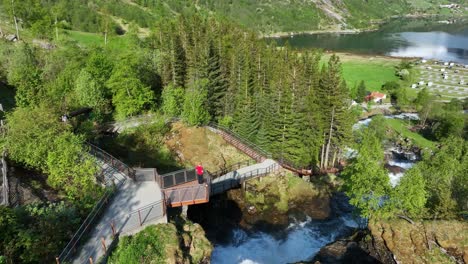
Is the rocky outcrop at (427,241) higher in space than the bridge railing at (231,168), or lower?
lower

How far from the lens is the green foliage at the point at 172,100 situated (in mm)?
47156

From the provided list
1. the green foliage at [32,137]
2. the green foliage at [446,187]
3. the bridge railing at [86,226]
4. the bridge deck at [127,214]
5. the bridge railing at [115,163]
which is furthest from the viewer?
the green foliage at [446,187]

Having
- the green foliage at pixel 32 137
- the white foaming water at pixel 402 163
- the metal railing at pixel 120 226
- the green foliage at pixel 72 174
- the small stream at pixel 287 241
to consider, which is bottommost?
the white foaming water at pixel 402 163

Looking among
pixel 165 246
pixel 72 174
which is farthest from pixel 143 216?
pixel 72 174

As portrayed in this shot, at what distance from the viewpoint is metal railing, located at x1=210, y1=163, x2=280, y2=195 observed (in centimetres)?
3812

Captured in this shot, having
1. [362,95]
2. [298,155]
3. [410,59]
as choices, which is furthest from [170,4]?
[298,155]

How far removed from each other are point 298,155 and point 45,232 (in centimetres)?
3177

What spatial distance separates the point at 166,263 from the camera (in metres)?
22.9

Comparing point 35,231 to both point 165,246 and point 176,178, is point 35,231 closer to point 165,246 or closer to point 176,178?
point 165,246

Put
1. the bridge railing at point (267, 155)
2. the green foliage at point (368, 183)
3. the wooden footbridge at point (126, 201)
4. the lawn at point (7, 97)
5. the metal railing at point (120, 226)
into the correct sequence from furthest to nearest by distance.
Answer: the bridge railing at point (267, 155) < the lawn at point (7, 97) < the green foliage at point (368, 183) < the wooden footbridge at point (126, 201) < the metal railing at point (120, 226)

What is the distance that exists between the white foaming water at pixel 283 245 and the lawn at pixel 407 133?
37.1m

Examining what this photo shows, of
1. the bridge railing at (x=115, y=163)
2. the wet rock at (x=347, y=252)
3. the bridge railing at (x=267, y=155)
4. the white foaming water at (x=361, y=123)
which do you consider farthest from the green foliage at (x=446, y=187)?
the white foaming water at (x=361, y=123)

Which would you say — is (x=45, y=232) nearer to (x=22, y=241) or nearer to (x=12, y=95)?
(x=22, y=241)

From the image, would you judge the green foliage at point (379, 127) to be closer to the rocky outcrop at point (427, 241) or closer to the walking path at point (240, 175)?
the walking path at point (240, 175)
